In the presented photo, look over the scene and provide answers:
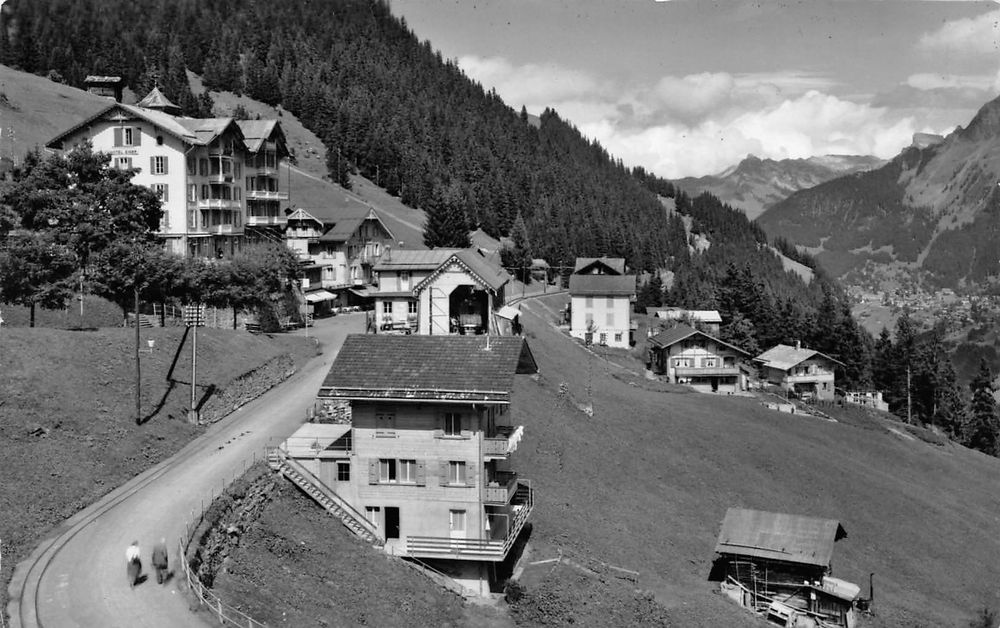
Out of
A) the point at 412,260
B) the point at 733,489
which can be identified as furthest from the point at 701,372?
the point at 733,489

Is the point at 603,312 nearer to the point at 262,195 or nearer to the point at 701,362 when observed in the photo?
the point at 701,362

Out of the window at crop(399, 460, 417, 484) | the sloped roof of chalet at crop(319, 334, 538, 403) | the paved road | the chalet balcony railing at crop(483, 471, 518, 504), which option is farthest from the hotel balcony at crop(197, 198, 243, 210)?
the chalet balcony railing at crop(483, 471, 518, 504)

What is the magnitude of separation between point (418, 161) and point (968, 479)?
472 feet

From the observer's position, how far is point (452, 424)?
39.1 meters

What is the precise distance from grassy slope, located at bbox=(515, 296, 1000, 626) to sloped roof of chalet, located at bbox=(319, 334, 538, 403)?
1034cm

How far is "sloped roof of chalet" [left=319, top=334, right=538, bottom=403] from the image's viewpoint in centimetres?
3853

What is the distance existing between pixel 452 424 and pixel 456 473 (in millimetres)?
2147

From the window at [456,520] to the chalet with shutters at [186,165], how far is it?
5675 cm

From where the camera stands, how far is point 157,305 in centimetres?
7344

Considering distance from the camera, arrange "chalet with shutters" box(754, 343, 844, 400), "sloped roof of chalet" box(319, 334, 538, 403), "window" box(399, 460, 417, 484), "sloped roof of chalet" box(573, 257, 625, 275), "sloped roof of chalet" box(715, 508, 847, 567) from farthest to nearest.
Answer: "sloped roof of chalet" box(573, 257, 625, 275) → "chalet with shutters" box(754, 343, 844, 400) → "sloped roof of chalet" box(715, 508, 847, 567) → "window" box(399, 460, 417, 484) → "sloped roof of chalet" box(319, 334, 538, 403)

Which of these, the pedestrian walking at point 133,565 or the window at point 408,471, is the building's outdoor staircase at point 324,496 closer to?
the window at point 408,471

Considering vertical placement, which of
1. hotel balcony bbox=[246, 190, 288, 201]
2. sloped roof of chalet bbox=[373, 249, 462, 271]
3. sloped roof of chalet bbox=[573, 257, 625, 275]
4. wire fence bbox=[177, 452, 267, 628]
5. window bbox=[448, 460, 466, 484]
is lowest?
wire fence bbox=[177, 452, 267, 628]

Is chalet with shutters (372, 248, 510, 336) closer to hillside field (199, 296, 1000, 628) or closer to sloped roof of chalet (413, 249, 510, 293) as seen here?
sloped roof of chalet (413, 249, 510, 293)

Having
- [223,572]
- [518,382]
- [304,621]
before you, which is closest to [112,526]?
[223,572]
